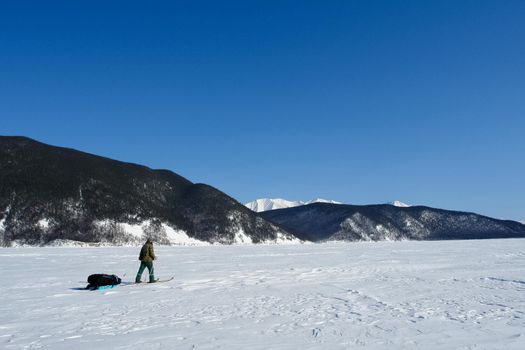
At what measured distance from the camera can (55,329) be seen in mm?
10062

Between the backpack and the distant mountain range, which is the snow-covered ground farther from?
the distant mountain range

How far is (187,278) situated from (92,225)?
88.7m

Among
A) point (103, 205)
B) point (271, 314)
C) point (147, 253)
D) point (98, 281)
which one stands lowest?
point (271, 314)

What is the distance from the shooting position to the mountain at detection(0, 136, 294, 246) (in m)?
95.5

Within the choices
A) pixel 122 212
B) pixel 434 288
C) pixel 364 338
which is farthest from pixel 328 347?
pixel 122 212

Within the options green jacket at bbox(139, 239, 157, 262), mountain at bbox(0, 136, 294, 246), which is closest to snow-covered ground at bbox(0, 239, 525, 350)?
green jacket at bbox(139, 239, 157, 262)

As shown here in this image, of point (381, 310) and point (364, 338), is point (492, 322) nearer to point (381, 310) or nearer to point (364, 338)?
point (381, 310)

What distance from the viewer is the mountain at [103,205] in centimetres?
9550

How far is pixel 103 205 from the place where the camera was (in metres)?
111

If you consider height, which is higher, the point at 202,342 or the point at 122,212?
the point at 122,212

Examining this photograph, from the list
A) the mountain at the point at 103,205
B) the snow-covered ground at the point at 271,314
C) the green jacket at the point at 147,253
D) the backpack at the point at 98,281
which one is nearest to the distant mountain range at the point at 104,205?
the mountain at the point at 103,205

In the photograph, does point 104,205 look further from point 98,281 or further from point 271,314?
point 271,314

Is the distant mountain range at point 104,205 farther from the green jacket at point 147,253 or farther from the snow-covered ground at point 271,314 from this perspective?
the snow-covered ground at point 271,314

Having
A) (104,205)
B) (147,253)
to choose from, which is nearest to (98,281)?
(147,253)
